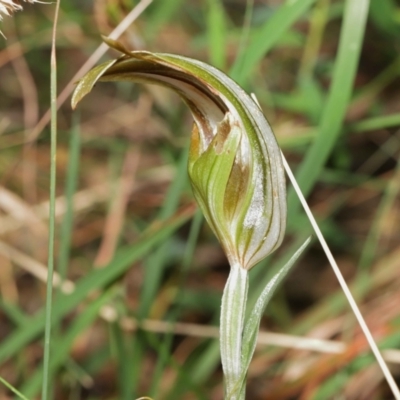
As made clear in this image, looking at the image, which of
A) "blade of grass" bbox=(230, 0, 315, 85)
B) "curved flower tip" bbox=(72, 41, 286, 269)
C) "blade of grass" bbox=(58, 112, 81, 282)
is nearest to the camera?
"curved flower tip" bbox=(72, 41, 286, 269)

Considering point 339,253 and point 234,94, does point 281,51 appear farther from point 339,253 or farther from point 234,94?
point 234,94

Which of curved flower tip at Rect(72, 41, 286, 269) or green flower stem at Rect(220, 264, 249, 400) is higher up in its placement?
curved flower tip at Rect(72, 41, 286, 269)

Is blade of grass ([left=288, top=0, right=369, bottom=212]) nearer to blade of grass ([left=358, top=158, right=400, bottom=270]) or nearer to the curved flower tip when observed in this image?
the curved flower tip

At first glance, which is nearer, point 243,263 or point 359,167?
point 243,263

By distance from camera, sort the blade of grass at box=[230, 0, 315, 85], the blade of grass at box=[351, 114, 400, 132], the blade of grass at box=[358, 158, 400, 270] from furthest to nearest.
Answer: the blade of grass at box=[358, 158, 400, 270]
the blade of grass at box=[351, 114, 400, 132]
the blade of grass at box=[230, 0, 315, 85]

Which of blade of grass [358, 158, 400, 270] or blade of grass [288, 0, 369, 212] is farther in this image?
blade of grass [358, 158, 400, 270]

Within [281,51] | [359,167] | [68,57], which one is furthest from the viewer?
[68,57]

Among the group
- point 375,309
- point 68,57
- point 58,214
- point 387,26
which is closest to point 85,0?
point 68,57

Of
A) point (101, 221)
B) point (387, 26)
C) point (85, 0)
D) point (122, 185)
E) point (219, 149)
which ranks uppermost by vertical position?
point (85, 0)

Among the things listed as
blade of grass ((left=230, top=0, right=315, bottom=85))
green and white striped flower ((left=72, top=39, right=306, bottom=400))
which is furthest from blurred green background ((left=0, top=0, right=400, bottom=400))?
green and white striped flower ((left=72, top=39, right=306, bottom=400))
